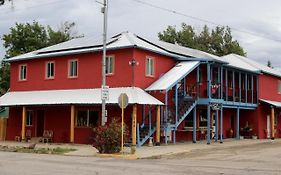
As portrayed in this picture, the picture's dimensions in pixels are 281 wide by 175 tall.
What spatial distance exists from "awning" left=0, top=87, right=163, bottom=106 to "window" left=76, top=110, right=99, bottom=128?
5.39 feet

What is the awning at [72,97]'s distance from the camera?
1107 inches

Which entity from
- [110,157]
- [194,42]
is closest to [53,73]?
[110,157]

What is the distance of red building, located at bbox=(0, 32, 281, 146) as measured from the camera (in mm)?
29406

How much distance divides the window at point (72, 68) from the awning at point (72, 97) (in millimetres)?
1162

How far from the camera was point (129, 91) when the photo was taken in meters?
28.8

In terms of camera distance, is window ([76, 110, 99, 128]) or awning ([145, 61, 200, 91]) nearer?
awning ([145, 61, 200, 91])

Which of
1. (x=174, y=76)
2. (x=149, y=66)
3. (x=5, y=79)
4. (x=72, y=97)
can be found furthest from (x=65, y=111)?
(x=5, y=79)

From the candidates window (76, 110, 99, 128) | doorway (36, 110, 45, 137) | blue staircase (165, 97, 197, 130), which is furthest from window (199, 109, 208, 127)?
doorway (36, 110, 45, 137)

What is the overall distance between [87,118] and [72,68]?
3662 millimetres

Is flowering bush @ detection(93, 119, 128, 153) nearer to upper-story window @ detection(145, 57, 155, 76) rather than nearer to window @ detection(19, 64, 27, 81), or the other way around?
upper-story window @ detection(145, 57, 155, 76)

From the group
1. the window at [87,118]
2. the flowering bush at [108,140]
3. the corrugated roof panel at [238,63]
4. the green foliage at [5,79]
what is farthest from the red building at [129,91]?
the green foliage at [5,79]

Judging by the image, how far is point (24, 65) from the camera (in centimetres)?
3597

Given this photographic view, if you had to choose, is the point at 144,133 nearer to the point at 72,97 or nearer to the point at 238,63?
the point at 72,97

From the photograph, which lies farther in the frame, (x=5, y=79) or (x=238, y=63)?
(x=5, y=79)
